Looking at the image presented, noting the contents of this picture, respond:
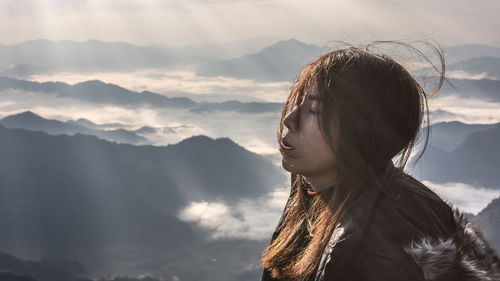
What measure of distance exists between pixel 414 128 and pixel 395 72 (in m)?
0.31

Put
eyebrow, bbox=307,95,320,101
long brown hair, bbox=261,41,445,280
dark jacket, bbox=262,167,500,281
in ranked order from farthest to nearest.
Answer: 1. eyebrow, bbox=307,95,320,101
2. long brown hair, bbox=261,41,445,280
3. dark jacket, bbox=262,167,500,281

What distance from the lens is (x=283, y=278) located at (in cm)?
299

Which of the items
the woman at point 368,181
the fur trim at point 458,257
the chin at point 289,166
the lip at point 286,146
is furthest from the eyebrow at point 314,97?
the fur trim at point 458,257

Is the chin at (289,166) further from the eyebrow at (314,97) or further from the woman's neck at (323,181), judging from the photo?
the eyebrow at (314,97)

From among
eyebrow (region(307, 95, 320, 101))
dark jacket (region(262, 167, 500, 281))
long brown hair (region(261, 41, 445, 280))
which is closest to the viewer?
dark jacket (region(262, 167, 500, 281))

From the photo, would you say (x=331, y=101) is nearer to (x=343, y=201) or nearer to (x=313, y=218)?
(x=343, y=201)

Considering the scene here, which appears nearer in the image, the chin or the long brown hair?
the long brown hair

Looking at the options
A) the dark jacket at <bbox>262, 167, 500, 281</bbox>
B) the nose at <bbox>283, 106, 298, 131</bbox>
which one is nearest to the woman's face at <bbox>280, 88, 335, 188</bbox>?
the nose at <bbox>283, 106, 298, 131</bbox>

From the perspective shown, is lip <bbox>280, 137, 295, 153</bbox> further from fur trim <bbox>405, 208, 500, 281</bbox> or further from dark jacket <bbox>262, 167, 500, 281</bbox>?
fur trim <bbox>405, 208, 500, 281</bbox>

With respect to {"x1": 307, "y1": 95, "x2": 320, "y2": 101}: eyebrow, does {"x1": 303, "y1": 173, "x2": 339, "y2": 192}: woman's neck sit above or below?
below

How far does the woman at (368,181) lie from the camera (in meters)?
2.01

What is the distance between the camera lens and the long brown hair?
2.30 m

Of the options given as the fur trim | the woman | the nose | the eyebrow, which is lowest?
the fur trim

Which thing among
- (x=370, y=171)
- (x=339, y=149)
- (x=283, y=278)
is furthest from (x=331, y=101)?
(x=283, y=278)
